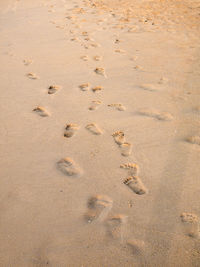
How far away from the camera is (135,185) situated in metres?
1.53

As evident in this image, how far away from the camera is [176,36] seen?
12.0ft

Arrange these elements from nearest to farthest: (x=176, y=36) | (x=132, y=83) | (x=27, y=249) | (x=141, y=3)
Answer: (x=27, y=249) → (x=132, y=83) → (x=176, y=36) → (x=141, y=3)

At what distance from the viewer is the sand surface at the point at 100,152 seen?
49.6 inches

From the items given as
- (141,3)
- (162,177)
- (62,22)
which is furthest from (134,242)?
(141,3)

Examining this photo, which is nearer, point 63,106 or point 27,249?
point 27,249

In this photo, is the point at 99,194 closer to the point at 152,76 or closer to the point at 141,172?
the point at 141,172

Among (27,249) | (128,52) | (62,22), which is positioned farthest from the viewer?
(62,22)

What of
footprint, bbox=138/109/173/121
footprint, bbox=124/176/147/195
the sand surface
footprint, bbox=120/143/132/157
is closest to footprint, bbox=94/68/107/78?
the sand surface

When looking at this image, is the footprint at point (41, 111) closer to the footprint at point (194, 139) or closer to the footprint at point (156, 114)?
the footprint at point (156, 114)

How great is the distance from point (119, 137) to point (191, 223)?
793 millimetres

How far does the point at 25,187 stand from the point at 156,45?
2.65 meters

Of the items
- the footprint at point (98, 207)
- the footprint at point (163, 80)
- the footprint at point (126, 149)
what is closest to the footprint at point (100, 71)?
the footprint at point (163, 80)

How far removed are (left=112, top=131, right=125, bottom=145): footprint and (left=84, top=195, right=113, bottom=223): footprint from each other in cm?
50

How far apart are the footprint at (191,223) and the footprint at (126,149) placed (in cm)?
55
